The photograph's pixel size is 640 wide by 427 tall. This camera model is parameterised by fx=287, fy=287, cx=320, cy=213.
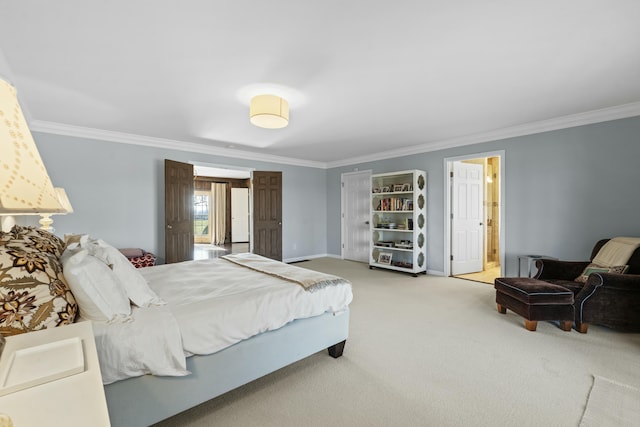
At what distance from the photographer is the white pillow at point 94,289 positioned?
1.40 m

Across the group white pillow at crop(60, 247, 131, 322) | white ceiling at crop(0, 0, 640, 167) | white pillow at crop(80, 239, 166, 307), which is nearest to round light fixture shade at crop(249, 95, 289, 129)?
white ceiling at crop(0, 0, 640, 167)

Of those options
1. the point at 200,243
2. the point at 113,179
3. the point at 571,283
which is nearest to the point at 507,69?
the point at 571,283

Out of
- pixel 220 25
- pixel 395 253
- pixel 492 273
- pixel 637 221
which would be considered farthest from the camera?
pixel 395 253

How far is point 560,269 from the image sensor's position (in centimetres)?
339

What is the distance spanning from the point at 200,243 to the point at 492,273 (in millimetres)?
8808

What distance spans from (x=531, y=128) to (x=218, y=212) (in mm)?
9069

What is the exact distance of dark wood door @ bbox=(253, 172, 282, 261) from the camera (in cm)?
598

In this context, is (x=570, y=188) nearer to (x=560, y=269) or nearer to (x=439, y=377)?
(x=560, y=269)

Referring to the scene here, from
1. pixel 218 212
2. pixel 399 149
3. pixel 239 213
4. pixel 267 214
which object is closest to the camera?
pixel 399 149

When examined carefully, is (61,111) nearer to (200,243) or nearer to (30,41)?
(30,41)

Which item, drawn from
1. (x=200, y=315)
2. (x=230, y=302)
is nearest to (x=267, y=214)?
(x=230, y=302)

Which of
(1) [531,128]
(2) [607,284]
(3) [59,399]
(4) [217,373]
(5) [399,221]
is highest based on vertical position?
(1) [531,128]

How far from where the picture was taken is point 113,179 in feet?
14.8

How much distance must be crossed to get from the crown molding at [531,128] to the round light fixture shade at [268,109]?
327 centimetres
